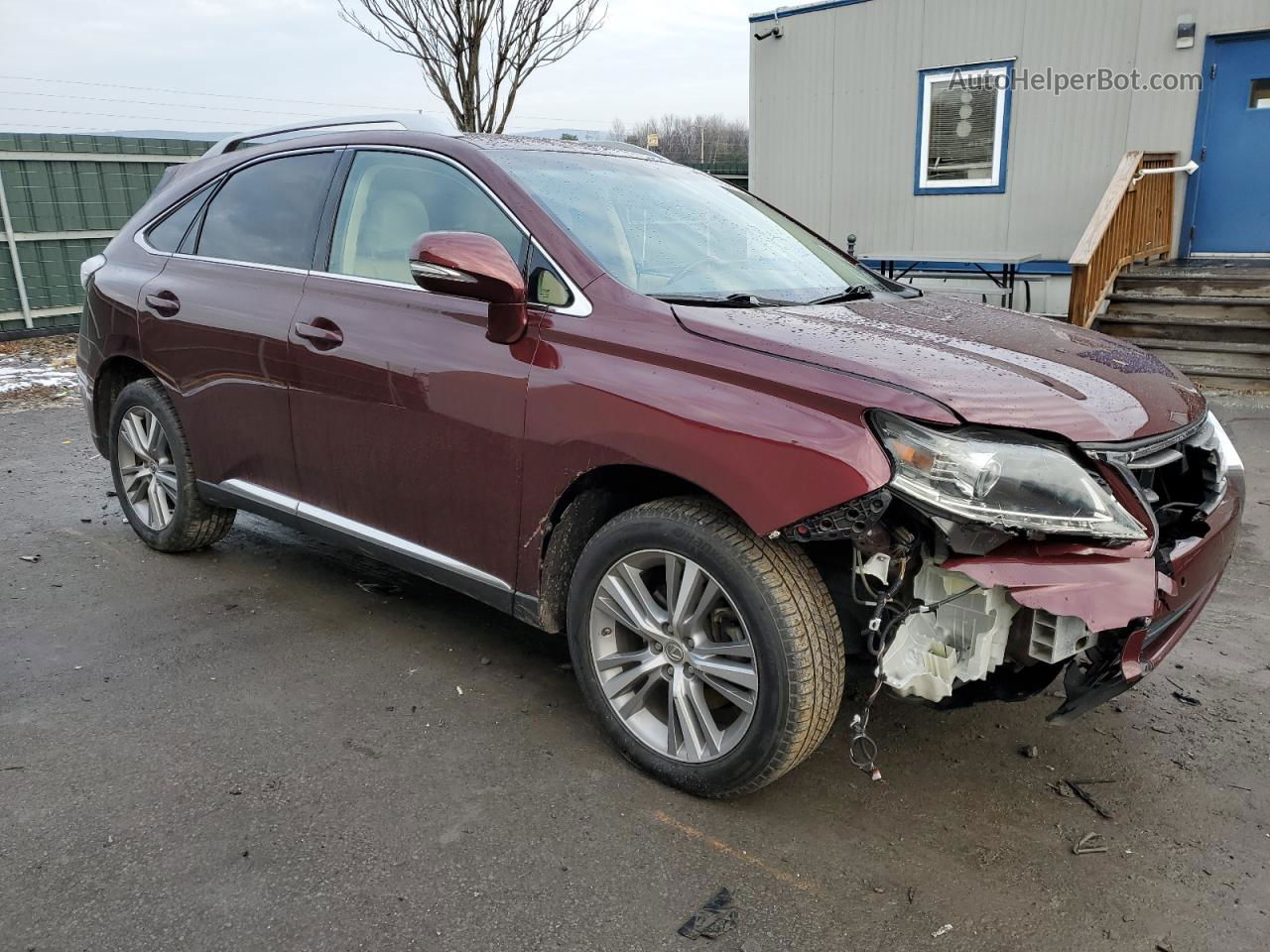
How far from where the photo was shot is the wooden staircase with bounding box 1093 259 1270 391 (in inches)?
340

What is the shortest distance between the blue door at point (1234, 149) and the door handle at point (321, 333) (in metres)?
10.4

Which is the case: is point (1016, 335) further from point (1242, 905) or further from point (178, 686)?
point (178, 686)

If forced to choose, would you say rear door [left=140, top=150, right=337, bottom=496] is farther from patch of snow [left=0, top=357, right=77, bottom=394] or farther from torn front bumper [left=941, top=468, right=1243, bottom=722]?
patch of snow [left=0, top=357, right=77, bottom=394]

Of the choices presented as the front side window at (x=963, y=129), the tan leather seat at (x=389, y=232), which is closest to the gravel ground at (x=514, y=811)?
the tan leather seat at (x=389, y=232)

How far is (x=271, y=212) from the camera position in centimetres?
392

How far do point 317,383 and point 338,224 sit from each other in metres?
0.61

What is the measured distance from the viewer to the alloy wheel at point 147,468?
177 inches

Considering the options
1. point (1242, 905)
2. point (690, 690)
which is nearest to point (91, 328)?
point (690, 690)

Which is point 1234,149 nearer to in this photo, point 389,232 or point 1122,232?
point 1122,232

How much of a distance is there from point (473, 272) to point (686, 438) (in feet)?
2.61

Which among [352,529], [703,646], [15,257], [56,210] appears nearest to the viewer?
[703,646]

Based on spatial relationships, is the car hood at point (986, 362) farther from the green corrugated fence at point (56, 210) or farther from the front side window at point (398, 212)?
the green corrugated fence at point (56, 210)

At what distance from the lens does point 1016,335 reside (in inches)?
117

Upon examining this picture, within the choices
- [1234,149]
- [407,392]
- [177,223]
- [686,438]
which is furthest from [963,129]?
[686,438]
